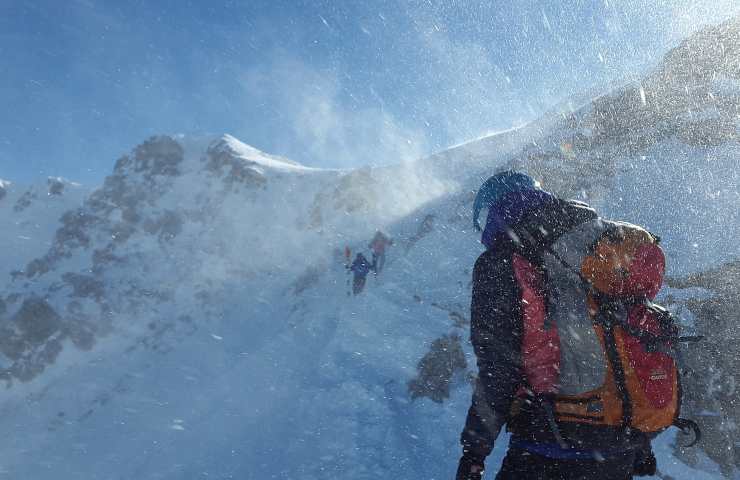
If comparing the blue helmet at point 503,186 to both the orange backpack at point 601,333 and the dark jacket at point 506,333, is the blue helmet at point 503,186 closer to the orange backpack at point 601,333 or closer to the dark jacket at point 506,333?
the dark jacket at point 506,333

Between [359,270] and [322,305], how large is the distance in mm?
5181

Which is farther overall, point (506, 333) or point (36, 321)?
point (36, 321)

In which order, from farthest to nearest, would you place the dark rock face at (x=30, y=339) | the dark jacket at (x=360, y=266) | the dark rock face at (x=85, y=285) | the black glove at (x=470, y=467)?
the dark rock face at (x=85, y=285) → the dark rock face at (x=30, y=339) → the dark jacket at (x=360, y=266) → the black glove at (x=470, y=467)

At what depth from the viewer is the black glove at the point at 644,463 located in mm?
2100

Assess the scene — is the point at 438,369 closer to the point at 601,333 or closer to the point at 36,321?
the point at 601,333

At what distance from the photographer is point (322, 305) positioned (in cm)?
2253

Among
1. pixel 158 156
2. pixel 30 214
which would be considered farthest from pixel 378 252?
pixel 30 214

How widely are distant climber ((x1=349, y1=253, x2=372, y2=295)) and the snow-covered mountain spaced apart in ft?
2.07

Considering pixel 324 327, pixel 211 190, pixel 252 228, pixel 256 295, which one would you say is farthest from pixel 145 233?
pixel 324 327

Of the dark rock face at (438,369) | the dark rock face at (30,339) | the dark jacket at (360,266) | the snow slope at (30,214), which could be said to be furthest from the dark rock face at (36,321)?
the dark rock face at (438,369)

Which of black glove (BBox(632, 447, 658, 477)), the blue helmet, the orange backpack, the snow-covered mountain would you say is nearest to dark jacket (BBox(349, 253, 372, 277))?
the snow-covered mountain

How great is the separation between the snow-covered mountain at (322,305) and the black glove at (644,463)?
8024mm

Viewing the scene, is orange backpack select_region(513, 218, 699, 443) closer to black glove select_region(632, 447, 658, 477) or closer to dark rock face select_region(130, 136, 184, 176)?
black glove select_region(632, 447, 658, 477)

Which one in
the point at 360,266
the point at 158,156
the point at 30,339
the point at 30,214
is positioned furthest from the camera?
the point at 30,214
